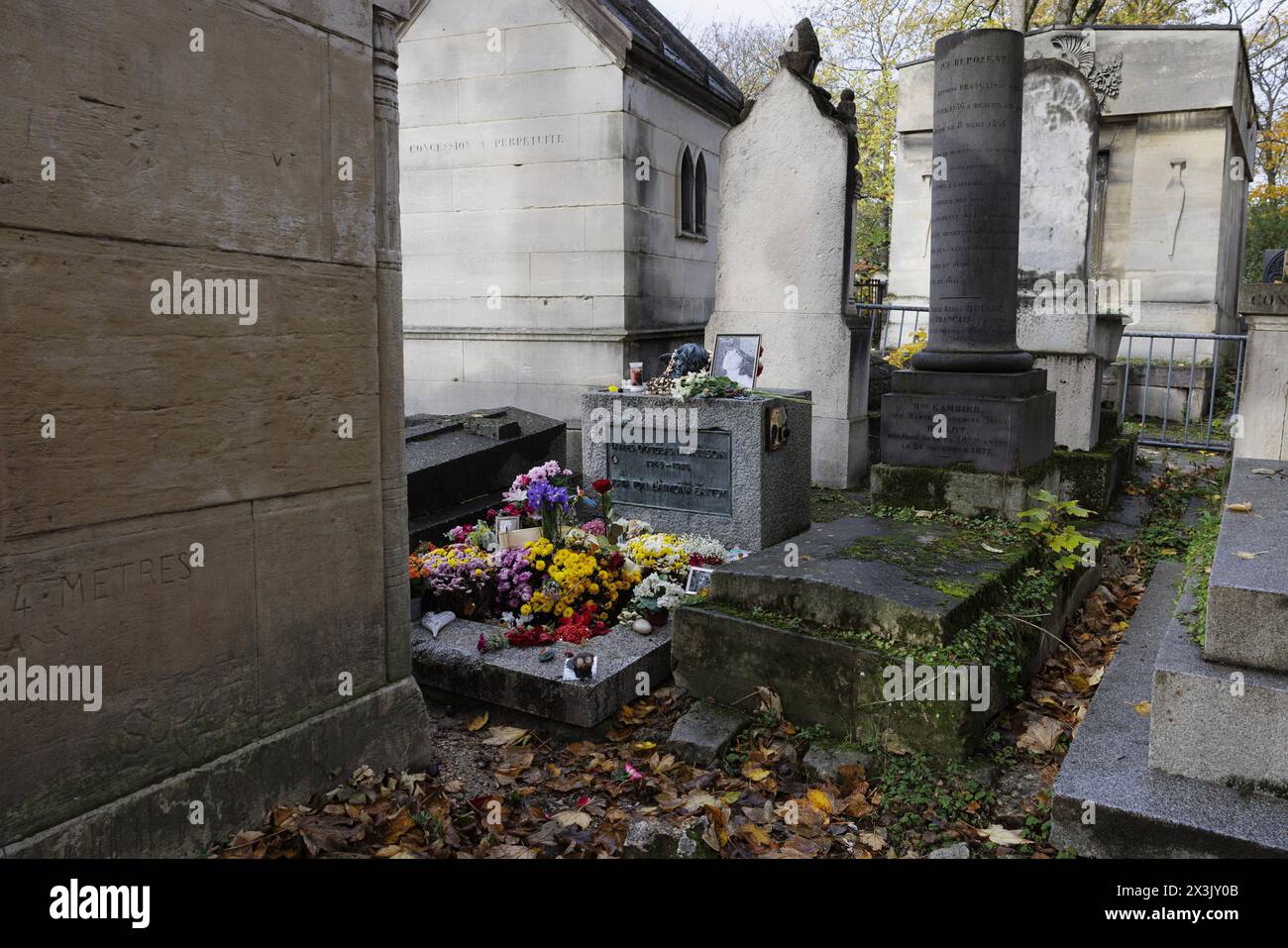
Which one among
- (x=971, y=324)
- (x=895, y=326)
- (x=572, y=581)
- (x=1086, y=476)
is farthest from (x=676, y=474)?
(x=895, y=326)

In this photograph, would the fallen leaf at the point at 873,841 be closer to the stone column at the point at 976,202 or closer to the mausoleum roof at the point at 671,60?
the stone column at the point at 976,202

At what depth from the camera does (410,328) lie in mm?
10344

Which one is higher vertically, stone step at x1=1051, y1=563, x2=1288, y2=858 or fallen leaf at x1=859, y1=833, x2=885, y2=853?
stone step at x1=1051, y1=563, x2=1288, y2=858

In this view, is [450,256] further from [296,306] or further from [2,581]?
[2,581]

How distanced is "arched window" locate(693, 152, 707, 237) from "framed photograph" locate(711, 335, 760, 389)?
168 inches

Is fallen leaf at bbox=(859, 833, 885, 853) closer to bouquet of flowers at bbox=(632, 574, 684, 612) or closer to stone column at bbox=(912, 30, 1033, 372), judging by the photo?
bouquet of flowers at bbox=(632, 574, 684, 612)

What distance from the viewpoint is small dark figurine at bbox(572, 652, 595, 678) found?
4602 millimetres

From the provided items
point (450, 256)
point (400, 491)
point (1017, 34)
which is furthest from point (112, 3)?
point (450, 256)

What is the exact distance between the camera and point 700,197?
11.5 m

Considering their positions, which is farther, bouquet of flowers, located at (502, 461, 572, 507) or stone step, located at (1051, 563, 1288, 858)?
bouquet of flowers, located at (502, 461, 572, 507)

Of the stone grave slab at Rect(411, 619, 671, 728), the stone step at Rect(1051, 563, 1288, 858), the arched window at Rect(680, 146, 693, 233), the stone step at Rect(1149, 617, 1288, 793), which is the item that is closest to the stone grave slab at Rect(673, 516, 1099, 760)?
the stone grave slab at Rect(411, 619, 671, 728)

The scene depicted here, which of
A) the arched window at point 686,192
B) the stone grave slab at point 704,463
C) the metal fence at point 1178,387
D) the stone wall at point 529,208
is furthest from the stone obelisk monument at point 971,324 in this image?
the metal fence at point 1178,387

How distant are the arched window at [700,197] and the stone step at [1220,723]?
8755 millimetres

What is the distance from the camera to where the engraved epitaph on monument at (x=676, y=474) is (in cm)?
660
